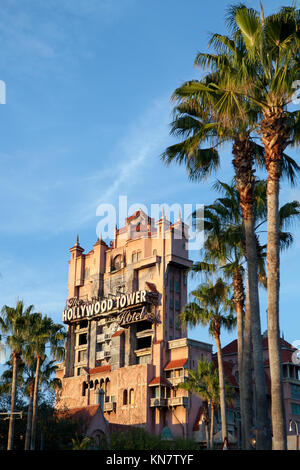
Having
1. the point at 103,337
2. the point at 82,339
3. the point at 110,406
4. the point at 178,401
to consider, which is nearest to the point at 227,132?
the point at 178,401

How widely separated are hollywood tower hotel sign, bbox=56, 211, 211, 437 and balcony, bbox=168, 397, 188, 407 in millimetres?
110

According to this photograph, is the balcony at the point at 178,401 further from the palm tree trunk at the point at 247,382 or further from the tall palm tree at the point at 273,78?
the tall palm tree at the point at 273,78

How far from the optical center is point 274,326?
19531mm

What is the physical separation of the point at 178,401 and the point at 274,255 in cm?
5101

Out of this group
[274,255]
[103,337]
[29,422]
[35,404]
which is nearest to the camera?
[274,255]

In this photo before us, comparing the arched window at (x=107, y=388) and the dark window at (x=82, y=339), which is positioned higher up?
the dark window at (x=82, y=339)

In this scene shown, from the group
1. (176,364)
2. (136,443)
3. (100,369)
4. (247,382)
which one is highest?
(100,369)

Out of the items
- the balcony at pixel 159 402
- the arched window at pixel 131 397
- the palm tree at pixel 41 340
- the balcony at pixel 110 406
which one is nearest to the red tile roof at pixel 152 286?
the arched window at pixel 131 397

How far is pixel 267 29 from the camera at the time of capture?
21.1 meters

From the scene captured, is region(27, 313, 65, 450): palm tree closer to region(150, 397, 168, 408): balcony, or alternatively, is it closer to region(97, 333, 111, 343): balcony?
region(150, 397, 168, 408): balcony

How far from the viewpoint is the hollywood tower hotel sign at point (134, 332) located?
7006 centimetres

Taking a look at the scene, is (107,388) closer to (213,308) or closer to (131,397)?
(131,397)

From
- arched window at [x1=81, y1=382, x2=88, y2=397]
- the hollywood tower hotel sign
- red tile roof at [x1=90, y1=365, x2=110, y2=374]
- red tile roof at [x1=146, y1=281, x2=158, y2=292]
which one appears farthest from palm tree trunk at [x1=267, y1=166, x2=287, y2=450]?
arched window at [x1=81, y1=382, x2=88, y2=397]
